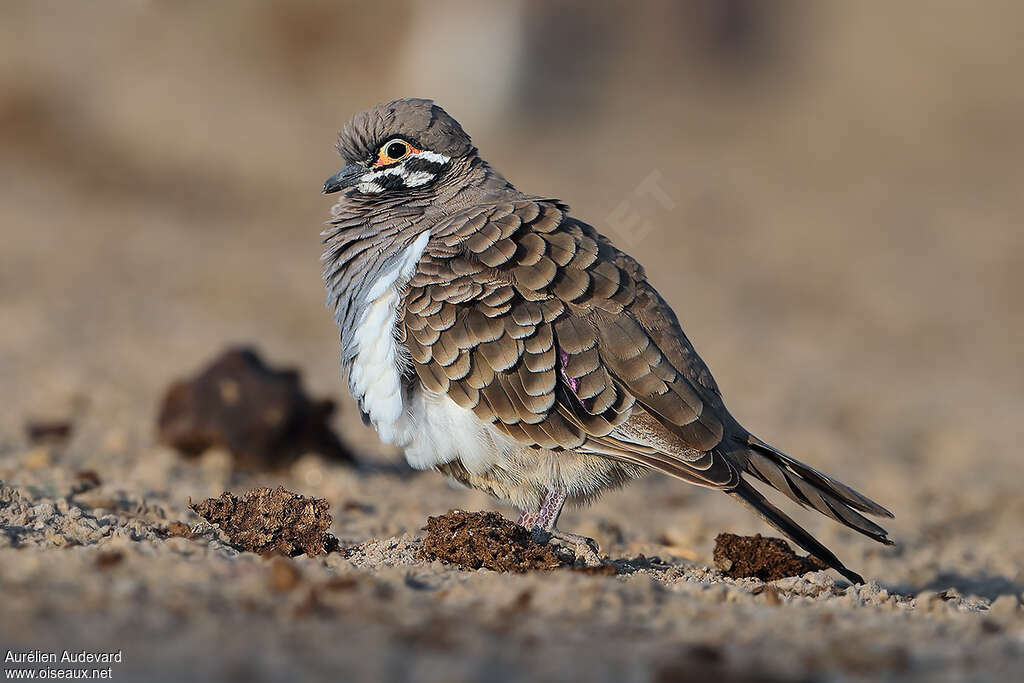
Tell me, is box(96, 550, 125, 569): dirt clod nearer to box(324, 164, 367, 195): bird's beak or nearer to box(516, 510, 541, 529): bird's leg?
box(516, 510, 541, 529): bird's leg

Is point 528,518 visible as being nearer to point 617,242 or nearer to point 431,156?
point 431,156

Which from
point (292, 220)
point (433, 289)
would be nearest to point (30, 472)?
point (433, 289)

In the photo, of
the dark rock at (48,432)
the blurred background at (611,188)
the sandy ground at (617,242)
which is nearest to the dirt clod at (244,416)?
the sandy ground at (617,242)

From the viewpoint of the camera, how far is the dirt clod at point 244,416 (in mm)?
8673

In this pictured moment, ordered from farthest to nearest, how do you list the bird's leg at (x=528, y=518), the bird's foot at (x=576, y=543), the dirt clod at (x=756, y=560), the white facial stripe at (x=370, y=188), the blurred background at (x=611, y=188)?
the blurred background at (x=611, y=188) < the white facial stripe at (x=370, y=188) < the bird's leg at (x=528, y=518) < the dirt clod at (x=756, y=560) < the bird's foot at (x=576, y=543)

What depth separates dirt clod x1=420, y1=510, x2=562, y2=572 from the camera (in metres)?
5.02

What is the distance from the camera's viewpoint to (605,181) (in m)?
23.2

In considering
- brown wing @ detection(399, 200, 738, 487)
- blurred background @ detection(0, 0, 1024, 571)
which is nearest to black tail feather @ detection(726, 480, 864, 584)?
brown wing @ detection(399, 200, 738, 487)

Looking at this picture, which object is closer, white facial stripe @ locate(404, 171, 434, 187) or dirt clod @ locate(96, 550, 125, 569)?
dirt clod @ locate(96, 550, 125, 569)

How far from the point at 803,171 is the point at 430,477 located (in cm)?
1969

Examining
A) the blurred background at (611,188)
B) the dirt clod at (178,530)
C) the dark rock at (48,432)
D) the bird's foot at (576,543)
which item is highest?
the blurred background at (611,188)

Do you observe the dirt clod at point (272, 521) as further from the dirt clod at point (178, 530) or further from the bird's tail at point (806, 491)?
the bird's tail at point (806, 491)

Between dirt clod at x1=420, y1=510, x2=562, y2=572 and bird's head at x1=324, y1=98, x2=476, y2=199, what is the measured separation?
6.97 feet

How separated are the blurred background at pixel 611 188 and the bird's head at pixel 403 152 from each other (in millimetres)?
1278
